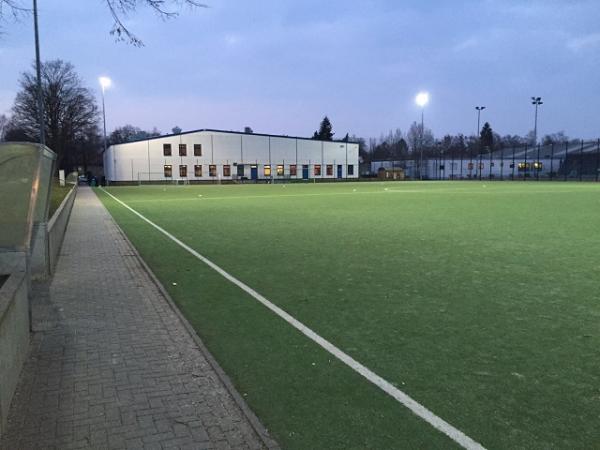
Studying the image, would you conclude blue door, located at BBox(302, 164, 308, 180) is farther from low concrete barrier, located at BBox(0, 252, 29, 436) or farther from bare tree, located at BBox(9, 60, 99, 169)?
low concrete barrier, located at BBox(0, 252, 29, 436)

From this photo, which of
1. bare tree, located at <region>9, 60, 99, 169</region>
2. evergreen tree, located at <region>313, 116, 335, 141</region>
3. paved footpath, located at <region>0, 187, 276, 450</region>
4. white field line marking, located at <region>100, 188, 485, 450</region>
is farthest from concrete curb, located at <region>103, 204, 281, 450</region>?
evergreen tree, located at <region>313, 116, 335, 141</region>

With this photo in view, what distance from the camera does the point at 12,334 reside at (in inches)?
173

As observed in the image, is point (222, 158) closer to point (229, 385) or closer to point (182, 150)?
point (182, 150)

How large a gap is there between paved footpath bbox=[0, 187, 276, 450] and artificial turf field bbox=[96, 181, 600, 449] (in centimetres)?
28

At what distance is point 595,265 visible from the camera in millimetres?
9617

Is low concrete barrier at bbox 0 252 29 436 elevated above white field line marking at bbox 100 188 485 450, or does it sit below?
above

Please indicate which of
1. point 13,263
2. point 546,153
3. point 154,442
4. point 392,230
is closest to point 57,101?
point 392,230

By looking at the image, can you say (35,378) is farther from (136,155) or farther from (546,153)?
(546,153)

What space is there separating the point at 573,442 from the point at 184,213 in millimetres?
20427

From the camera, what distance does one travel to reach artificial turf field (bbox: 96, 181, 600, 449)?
3.80m

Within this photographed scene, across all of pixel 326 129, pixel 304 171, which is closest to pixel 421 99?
pixel 304 171

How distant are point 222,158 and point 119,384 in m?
72.4

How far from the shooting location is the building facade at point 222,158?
7044 centimetres

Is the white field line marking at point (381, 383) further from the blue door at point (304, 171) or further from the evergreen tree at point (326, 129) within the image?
the evergreen tree at point (326, 129)
